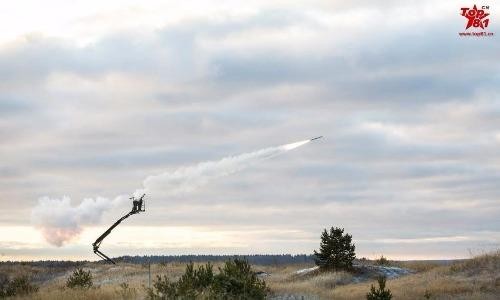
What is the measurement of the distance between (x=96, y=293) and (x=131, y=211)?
4190 mm

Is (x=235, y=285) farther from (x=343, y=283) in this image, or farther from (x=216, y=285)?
(x=343, y=283)

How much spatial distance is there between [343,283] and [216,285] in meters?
19.9

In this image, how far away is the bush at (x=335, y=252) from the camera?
43.7 m

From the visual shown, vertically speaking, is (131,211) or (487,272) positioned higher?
(131,211)

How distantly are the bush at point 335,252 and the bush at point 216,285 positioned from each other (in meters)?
21.4

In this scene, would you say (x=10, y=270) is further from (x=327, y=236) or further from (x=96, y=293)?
(x=96, y=293)

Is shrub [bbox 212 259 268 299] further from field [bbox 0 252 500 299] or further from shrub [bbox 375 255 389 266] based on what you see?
shrub [bbox 375 255 389 266]

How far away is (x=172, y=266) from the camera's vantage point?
174 ft

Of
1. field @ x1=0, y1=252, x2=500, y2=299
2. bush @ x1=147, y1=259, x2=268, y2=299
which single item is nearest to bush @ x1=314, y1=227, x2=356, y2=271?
field @ x1=0, y1=252, x2=500, y2=299

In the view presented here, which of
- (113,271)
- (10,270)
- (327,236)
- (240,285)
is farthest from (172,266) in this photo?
(240,285)

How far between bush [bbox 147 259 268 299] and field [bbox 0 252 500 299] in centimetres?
379

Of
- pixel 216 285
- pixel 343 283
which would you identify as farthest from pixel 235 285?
pixel 343 283

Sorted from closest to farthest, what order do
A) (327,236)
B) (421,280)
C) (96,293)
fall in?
(96,293) → (421,280) → (327,236)

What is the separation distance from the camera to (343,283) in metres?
39.8
